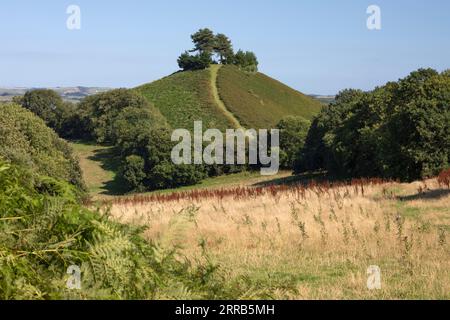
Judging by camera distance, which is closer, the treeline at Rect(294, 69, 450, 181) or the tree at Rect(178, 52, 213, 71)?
the treeline at Rect(294, 69, 450, 181)

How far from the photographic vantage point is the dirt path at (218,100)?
94206mm

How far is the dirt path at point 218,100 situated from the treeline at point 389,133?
29.4 meters

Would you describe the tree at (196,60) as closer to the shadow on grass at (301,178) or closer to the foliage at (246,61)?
the foliage at (246,61)

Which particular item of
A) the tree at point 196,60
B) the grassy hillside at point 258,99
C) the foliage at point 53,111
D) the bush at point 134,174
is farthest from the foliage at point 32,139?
the tree at point 196,60

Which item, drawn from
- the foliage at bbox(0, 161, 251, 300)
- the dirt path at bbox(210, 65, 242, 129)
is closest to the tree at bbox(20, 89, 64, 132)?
the dirt path at bbox(210, 65, 242, 129)

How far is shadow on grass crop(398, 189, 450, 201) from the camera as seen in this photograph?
60.6 feet

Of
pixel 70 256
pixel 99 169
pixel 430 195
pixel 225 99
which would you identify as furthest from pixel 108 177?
pixel 70 256

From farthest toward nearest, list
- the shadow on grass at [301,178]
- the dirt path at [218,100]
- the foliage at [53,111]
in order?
the foliage at [53,111] < the dirt path at [218,100] < the shadow on grass at [301,178]

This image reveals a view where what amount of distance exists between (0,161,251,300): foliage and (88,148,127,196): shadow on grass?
219 ft

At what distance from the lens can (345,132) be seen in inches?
1981

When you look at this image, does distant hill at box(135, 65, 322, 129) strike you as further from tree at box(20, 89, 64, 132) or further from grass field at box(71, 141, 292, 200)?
tree at box(20, 89, 64, 132)

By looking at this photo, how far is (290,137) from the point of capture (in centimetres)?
8006
